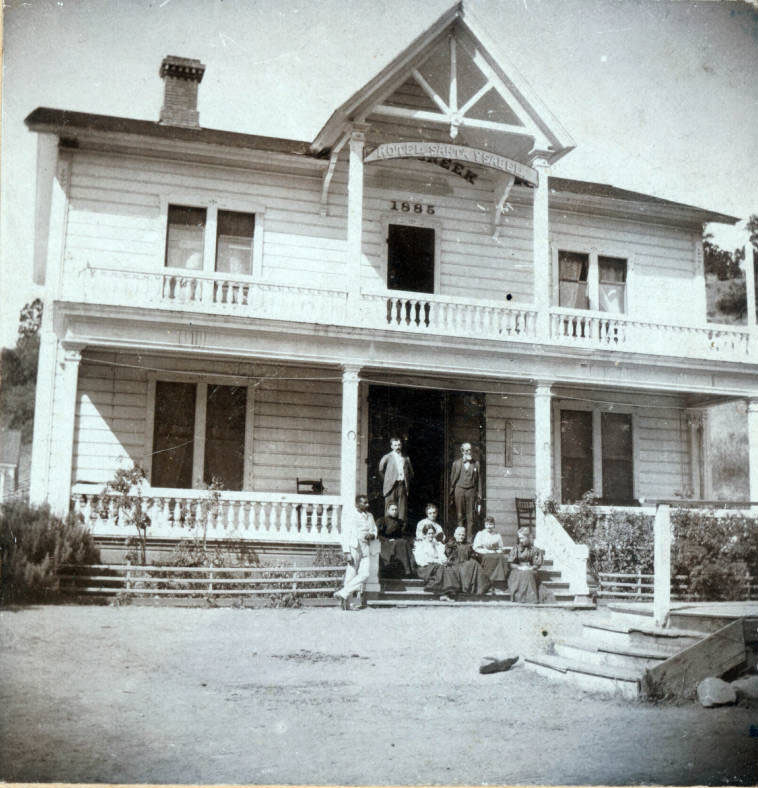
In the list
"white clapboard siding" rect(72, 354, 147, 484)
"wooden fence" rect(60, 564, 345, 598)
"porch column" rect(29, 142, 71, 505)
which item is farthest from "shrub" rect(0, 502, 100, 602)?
"white clapboard siding" rect(72, 354, 147, 484)

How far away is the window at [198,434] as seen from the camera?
44.7ft

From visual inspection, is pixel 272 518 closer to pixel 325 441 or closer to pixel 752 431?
pixel 325 441

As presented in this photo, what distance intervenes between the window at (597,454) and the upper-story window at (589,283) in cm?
211

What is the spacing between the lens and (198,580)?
10.1 m

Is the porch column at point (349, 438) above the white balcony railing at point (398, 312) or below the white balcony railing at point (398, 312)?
below

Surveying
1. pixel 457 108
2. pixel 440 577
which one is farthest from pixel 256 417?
pixel 457 108

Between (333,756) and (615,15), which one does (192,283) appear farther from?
(333,756)

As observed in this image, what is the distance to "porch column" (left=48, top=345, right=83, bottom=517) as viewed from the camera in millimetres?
11102

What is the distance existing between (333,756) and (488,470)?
33.7 feet

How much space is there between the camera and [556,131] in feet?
42.4

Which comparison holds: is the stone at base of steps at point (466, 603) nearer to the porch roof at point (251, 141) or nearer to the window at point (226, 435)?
the window at point (226, 435)

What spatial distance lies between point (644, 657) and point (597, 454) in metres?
9.32

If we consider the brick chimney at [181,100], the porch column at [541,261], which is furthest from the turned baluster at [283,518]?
the brick chimney at [181,100]

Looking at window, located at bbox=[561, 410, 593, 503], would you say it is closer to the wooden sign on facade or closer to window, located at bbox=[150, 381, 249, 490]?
the wooden sign on facade
